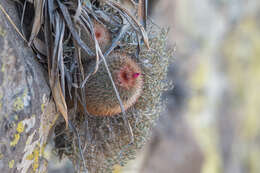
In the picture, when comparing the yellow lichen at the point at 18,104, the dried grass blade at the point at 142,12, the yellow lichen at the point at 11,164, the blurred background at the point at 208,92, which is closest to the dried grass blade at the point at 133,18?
the dried grass blade at the point at 142,12

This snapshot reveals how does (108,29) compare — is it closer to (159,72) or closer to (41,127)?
(159,72)

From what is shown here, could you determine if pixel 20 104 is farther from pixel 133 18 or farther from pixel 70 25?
pixel 133 18

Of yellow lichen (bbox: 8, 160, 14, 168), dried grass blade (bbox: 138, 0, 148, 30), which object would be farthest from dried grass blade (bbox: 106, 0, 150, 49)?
yellow lichen (bbox: 8, 160, 14, 168)

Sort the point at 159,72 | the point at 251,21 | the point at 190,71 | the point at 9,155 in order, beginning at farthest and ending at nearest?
the point at 251,21 < the point at 190,71 < the point at 159,72 < the point at 9,155

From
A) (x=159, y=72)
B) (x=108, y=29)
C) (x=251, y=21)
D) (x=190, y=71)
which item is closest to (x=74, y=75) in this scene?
(x=108, y=29)

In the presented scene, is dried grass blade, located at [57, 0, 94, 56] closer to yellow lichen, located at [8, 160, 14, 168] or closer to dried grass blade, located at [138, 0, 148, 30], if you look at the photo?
dried grass blade, located at [138, 0, 148, 30]
